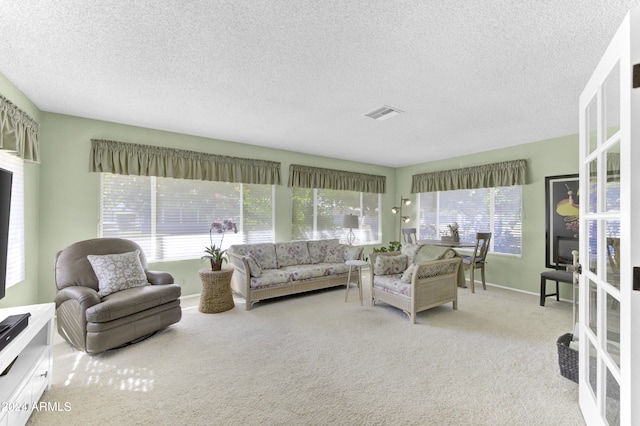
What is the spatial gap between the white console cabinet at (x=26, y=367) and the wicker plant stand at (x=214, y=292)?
1631 mm

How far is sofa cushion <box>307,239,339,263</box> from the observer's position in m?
5.03

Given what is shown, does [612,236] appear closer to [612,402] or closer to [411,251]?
[612,402]

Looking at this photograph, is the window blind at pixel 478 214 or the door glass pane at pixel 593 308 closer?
the door glass pane at pixel 593 308

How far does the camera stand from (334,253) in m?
5.15

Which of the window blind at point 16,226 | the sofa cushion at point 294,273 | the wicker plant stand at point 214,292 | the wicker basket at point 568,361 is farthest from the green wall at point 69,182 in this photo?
the wicker basket at point 568,361

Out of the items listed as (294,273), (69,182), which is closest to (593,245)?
(294,273)

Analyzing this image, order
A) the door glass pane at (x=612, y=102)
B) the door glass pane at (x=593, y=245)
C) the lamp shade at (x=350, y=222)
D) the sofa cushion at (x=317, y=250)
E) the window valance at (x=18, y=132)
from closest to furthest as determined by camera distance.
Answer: the door glass pane at (x=612, y=102), the door glass pane at (x=593, y=245), the window valance at (x=18, y=132), the sofa cushion at (x=317, y=250), the lamp shade at (x=350, y=222)

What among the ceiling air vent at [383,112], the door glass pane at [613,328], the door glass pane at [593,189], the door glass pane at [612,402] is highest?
the ceiling air vent at [383,112]

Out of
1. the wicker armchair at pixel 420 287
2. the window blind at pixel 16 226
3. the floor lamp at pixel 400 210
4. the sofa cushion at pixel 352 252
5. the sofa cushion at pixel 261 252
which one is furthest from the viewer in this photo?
the floor lamp at pixel 400 210

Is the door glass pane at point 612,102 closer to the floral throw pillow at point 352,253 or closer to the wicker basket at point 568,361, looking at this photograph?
the wicker basket at point 568,361

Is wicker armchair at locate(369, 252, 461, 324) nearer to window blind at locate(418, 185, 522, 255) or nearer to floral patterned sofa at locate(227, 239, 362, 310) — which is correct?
floral patterned sofa at locate(227, 239, 362, 310)

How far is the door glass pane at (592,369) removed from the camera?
5.25 ft

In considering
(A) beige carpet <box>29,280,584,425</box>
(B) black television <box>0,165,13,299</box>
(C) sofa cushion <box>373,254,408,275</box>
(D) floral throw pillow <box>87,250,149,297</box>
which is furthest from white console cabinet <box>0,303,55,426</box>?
(C) sofa cushion <box>373,254,408,275</box>

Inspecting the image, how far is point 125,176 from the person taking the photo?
3.95 m
